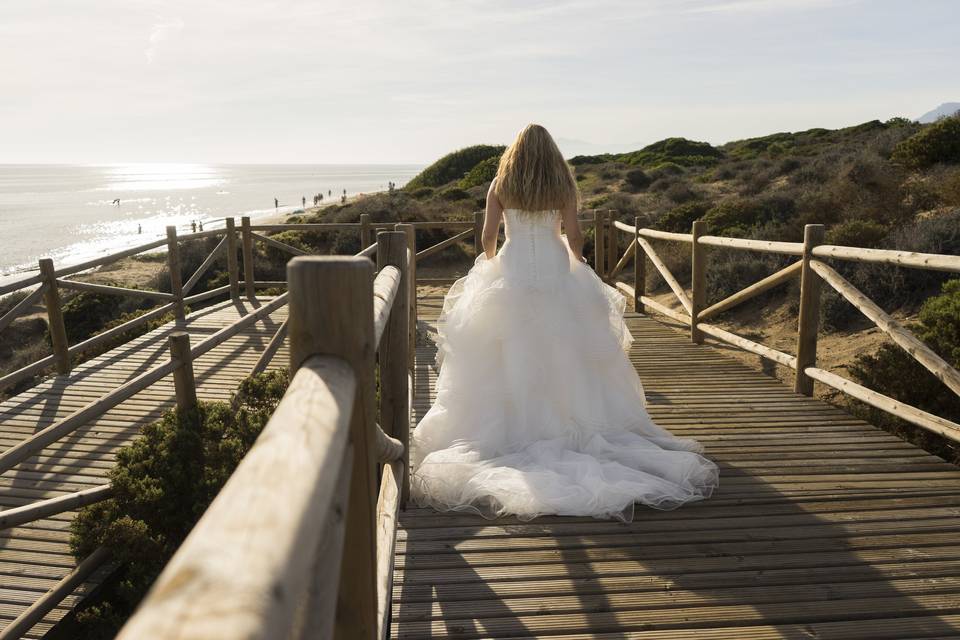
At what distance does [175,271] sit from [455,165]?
100 ft

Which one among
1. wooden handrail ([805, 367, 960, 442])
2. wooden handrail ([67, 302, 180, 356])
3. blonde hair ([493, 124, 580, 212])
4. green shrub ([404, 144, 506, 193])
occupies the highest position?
green shrub ([404, 144, 506, 193])

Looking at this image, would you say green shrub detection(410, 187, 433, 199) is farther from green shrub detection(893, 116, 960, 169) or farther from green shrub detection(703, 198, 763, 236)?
green shrub detection(893, 116, 960, 169)

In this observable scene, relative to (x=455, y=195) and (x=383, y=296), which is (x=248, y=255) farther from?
(x=455, y=195)

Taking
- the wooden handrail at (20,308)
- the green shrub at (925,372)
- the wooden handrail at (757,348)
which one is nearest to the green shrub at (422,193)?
the wooden handrail at (20,308)

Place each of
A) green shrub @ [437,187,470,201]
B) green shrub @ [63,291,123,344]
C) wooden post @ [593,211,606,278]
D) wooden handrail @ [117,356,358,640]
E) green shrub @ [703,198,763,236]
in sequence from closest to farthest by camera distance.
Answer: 1. wooden handrail @ [117,356,358,640]
2. wooden post @ [593,211,606,278]
3. green shrub @ [703,198,763,236]
4. green shrub @ [63,291,123,344]
5. green shrub @ [437,187,470,201]

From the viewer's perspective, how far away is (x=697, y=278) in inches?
315

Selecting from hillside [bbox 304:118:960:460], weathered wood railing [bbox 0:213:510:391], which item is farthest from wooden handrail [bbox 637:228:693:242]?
weathered wood railing [bbox 0:213:510:391]

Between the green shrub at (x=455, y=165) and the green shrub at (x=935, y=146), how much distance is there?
2421cm

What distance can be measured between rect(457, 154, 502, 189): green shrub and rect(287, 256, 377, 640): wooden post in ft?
103

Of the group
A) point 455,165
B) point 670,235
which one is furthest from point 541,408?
point 455,165

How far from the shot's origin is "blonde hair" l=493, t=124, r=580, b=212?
15.3 feet

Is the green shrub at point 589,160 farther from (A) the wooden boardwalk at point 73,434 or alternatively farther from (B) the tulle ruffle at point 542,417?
(B) the tulle ruffle at point 542,417

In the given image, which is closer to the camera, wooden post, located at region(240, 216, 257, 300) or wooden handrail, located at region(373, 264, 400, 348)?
wooden handrail, located at region(373, 264, 400, 348)

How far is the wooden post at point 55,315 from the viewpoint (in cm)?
763
